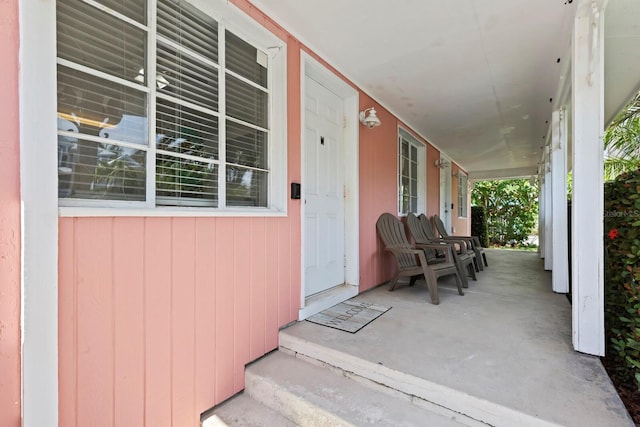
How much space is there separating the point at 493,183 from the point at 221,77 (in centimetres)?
1247

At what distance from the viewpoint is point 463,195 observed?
9.38 m

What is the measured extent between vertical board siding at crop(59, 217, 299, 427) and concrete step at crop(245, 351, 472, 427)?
22 centimetres

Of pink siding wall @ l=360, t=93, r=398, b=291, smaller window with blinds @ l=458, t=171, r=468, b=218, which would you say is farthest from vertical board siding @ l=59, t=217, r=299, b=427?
smaller window with blinds @ l=458, t=171, r=468, b=218

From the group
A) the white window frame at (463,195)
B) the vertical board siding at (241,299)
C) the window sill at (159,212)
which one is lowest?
the vertical board siding at (241,299)

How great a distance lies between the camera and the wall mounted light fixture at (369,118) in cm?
332

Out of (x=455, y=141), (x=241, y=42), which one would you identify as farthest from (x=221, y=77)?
(x=455, y=141)

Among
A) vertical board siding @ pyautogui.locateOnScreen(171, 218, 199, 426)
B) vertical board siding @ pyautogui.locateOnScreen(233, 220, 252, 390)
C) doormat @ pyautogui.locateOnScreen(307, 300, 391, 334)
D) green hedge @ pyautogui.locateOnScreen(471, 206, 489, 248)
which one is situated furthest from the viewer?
green hedge @ pyautogui.locateOnScreen(471, 206, 489, 248)

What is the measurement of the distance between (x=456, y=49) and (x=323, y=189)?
174 cm

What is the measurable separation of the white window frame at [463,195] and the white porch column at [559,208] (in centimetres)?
509

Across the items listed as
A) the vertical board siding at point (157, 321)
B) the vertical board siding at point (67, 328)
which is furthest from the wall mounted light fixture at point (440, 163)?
the vertical board siding at point (67, 328)

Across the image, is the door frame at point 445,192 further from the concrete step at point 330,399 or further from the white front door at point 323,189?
the concrete step at point 330,399

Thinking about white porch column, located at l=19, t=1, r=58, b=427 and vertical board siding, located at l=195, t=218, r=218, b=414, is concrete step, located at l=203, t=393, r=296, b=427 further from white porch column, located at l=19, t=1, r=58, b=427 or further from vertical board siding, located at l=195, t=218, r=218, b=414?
white porch column, located at l=19, t=1, r=58, b=427

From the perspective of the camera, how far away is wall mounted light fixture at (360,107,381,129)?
3.32 metres

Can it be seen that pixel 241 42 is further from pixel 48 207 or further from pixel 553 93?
pixel 553 93
